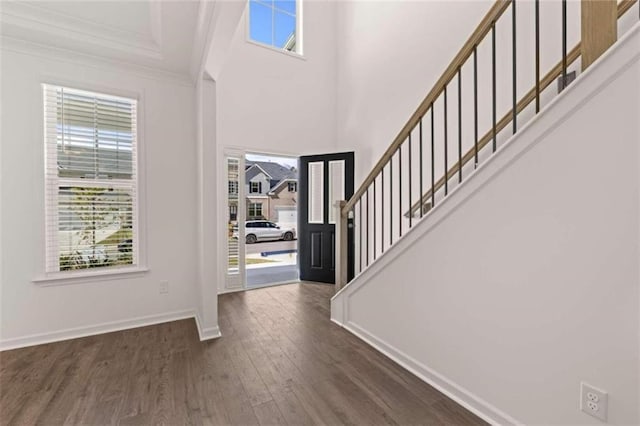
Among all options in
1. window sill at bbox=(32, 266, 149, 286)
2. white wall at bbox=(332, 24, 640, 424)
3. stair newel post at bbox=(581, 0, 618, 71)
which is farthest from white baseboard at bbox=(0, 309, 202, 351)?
stair newel post at bbox=(581, 0, 618, 71)

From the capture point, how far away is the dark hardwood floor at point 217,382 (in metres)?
1.66

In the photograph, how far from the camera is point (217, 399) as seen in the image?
180 cm

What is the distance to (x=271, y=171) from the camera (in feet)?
50.9

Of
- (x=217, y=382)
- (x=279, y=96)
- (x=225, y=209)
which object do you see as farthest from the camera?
(x=279, y=96)

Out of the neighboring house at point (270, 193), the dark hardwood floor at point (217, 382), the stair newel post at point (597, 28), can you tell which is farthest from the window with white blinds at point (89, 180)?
the neighboring house at point (270, 193)

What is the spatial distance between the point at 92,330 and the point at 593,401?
11.9 ft

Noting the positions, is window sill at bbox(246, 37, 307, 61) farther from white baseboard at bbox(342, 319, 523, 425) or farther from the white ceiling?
white baseboard at bbox(342, 319, 523, 425)

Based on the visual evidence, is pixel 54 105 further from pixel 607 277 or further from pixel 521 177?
pixel 607 277

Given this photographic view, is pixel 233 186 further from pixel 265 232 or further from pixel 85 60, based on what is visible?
pixel 265 232

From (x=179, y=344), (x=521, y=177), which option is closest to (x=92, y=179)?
(x=179, y=344)

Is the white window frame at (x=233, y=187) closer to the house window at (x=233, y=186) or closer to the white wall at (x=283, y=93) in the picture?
the house window at (x=233, y=186)

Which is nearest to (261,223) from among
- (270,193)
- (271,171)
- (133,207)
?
(270,193)

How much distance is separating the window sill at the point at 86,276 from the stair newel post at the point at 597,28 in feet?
11.9

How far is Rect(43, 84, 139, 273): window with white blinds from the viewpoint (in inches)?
103
